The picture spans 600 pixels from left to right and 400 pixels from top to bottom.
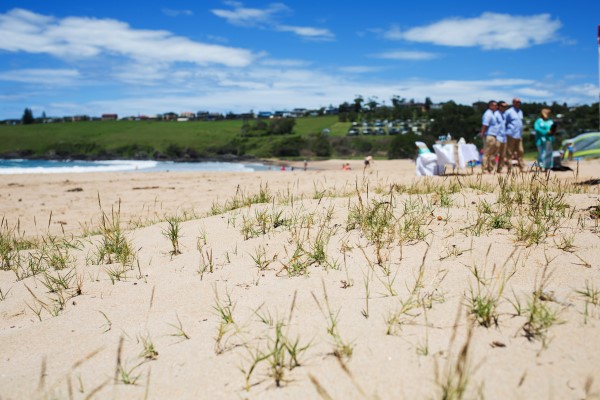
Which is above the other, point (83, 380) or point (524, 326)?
point (524, 326)

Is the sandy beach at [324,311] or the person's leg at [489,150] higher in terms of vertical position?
the person's leg at [489,150]

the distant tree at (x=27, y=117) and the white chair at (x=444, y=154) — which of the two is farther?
the distant tree at (x=27, y=117)

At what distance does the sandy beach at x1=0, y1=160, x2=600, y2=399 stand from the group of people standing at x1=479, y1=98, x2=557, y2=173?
9487mm

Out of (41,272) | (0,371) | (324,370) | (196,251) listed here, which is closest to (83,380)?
(0,371)

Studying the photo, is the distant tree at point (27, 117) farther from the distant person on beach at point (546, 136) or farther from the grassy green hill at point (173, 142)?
the distant person on beach at point (546, 136)

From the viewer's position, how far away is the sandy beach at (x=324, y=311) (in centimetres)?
197

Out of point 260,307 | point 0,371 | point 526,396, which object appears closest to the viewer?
point 526,396

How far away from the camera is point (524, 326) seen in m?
2.20

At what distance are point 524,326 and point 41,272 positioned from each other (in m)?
3.72

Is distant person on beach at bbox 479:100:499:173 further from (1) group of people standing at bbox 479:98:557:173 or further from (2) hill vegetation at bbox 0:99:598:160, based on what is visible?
(2) hill vegetation at bbox 0:99:598:160

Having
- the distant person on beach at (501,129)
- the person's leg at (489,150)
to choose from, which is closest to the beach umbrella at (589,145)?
the distant person on beach at (501,129)

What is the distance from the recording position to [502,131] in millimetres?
13164

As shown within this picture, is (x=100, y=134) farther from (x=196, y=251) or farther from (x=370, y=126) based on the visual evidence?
(x=196, y=251)

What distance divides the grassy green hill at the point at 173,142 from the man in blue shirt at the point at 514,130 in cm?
3985
